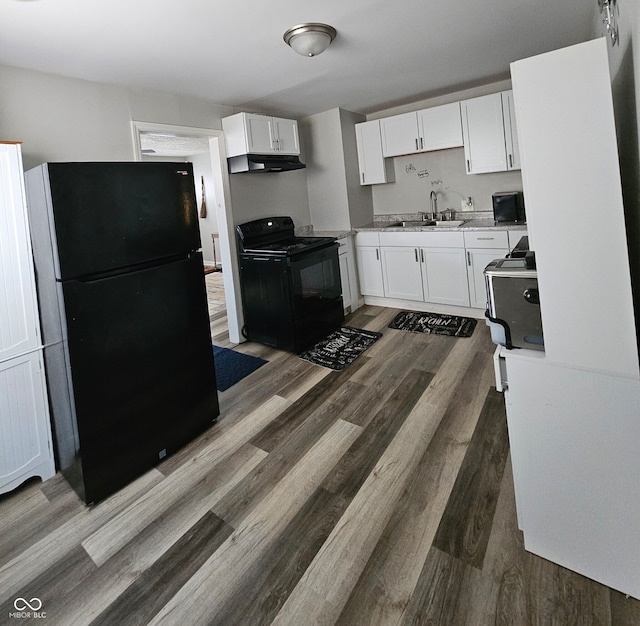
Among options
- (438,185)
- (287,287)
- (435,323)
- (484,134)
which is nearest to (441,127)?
(484,134)

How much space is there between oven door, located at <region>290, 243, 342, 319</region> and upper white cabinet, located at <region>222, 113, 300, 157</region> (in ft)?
3.60

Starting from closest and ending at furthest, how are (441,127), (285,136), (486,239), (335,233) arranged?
(486,239)
(285,136)
(441,127)
(335,233)

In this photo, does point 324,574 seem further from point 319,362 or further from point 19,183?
point 19,183

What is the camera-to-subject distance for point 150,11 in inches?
78.0

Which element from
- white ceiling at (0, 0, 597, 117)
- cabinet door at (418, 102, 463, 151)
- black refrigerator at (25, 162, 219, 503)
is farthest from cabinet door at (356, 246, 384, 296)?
black refrigerator at (25, 162, 219, 503)

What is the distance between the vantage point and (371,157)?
4703mm

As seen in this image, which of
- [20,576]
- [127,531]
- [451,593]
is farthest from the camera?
[127,531]

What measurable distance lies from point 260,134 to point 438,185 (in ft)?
7.05

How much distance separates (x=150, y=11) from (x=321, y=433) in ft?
7.98

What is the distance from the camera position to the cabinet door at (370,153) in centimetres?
459

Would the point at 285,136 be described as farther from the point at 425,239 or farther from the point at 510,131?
the point at 510,131

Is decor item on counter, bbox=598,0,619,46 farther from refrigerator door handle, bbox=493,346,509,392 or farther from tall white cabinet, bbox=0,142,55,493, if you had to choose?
tall white cabinet, bbox=0,142,55,493

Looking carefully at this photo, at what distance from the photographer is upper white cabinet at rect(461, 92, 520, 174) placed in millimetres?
3799

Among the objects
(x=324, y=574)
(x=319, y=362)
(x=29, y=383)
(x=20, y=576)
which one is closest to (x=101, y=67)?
(x=29, y=383)
